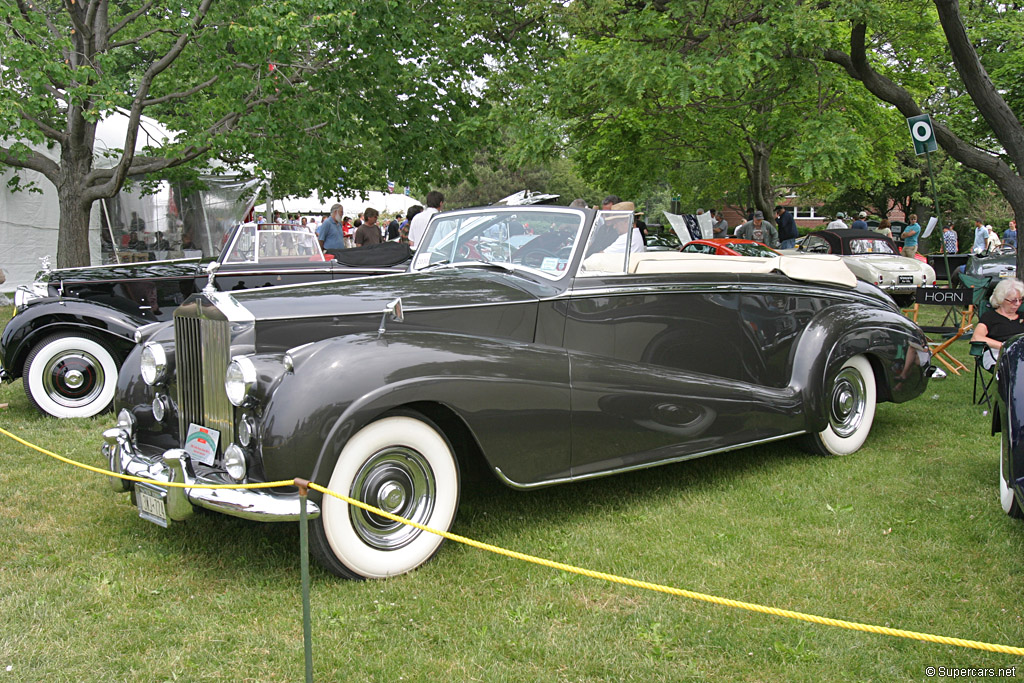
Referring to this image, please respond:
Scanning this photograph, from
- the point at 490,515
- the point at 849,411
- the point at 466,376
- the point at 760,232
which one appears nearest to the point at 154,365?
the point at 466,376

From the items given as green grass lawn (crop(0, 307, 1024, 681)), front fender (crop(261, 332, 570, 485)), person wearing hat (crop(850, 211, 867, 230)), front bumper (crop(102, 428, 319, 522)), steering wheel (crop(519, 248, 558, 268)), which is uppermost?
person wearing hat (crop(850, 211, 867, 230))

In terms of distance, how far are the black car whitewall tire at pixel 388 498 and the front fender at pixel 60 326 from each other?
15.0ft

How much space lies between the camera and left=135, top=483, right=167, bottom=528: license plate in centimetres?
379

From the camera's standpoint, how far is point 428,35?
13.9 meters

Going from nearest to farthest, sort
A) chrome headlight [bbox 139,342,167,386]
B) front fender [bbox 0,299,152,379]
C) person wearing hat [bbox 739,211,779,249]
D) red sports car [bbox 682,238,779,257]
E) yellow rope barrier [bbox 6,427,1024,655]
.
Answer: yellow rope barrier [bbox 6,427,1024,655] < chrome headlight [bbox 139,342,167,386] < front fender [bbox 0,299,152,379] < red sports car [bbox 682,238,779,257] < person wearing hat [bbox 739,211,779,249]

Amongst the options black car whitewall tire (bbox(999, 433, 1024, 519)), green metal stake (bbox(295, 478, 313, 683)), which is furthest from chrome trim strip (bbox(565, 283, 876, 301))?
green metal stake (bbox(295, 478, 313, 683))

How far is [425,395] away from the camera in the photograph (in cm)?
379

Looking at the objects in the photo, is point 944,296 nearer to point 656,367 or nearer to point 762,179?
point 656,367

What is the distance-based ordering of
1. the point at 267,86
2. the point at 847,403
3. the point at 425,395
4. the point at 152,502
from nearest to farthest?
the point at 425,395
the point at 152,502
the point at 847,403
the point at 267,86

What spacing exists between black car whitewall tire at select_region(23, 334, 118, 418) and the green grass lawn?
6.03ft

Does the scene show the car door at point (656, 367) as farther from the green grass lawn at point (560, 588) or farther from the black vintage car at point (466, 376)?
the green grass lawn at point (560, 588)

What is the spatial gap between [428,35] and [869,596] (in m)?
12.4

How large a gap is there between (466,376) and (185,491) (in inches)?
53.5

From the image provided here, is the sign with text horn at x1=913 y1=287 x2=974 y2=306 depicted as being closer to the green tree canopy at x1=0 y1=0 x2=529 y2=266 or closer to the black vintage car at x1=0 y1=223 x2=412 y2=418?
the black vintage car at x1=0 y1=223 x2=412 y2=418
